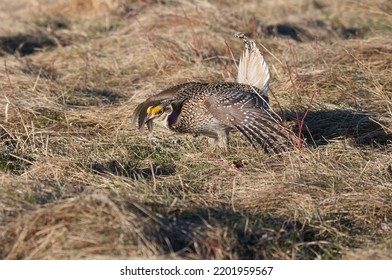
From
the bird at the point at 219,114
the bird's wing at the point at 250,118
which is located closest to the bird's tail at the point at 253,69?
the bird at the point at 219,114

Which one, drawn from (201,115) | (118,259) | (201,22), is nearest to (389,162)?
(201,115)

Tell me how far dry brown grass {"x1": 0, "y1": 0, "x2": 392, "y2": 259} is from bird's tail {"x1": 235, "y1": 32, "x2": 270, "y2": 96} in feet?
0.51

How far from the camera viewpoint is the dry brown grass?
3834mm

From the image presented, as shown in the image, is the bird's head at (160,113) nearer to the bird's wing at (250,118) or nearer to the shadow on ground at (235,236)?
the bird's wing at (250,118)

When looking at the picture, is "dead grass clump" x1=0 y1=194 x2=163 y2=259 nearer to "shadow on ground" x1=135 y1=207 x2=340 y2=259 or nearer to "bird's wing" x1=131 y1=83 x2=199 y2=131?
"shadow on ground" x1=135 y1=207 x2=340 y2=259

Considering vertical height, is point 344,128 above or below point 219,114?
below

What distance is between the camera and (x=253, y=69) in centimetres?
602

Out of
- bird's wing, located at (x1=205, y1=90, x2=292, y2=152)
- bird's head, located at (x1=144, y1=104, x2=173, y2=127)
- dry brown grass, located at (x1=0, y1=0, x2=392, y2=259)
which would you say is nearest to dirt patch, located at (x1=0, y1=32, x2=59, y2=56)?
dry brown grass, located at (x1=0, y1=0, x2=392, y2=259)

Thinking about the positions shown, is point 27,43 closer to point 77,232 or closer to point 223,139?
point 223,139

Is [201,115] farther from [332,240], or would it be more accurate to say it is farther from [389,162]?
[332,240]

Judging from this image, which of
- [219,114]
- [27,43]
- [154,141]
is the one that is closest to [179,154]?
[154,141]

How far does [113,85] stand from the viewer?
7.32m

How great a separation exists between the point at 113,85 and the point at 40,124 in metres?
1.39

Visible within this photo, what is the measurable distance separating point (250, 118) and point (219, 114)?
8.3 inches
